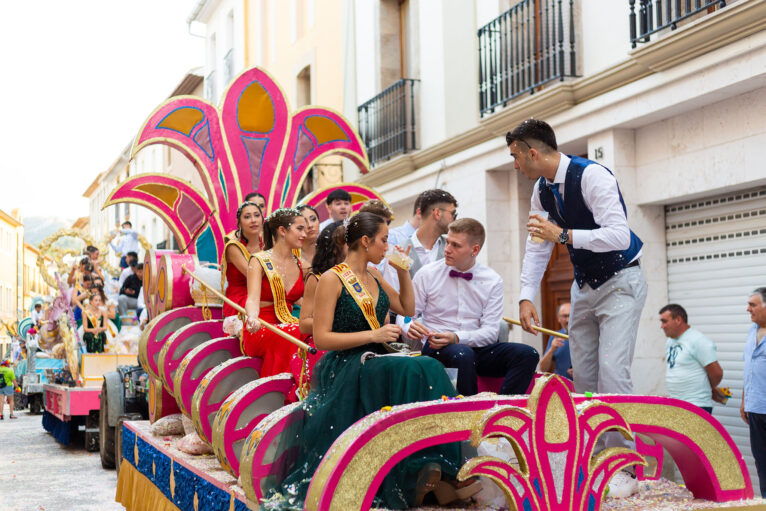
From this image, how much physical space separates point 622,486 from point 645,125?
20.4 ft

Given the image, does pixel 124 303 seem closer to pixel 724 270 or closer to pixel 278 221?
pixel 278 221

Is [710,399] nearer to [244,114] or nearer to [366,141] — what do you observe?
[244,114]

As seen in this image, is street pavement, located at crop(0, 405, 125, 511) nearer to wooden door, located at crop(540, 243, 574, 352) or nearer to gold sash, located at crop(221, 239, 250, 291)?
gold sash, located at crop(221, 239, 250, 291)

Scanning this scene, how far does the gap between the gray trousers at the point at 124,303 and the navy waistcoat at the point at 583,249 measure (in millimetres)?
9906

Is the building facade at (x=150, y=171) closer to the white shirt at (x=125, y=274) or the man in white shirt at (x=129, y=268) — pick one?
the man in white shirt at (x=129, y=268)

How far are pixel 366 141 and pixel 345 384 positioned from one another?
11.3 meters

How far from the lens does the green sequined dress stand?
3193 millimetres

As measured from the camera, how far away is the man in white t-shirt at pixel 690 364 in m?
7.44

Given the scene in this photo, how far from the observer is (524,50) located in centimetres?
1020

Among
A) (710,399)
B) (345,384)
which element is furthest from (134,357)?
(345,384)

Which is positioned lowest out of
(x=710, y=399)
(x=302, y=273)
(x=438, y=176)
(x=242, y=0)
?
(x=710, y=399)

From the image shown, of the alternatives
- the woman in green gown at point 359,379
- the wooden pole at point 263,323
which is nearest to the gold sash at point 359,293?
the woman in green gown at point 359,379

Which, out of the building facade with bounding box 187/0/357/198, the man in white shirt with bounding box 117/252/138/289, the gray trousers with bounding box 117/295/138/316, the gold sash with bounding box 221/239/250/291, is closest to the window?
the building facade with bounding box 187/0/357/198

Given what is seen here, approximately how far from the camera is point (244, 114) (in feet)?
23.8
